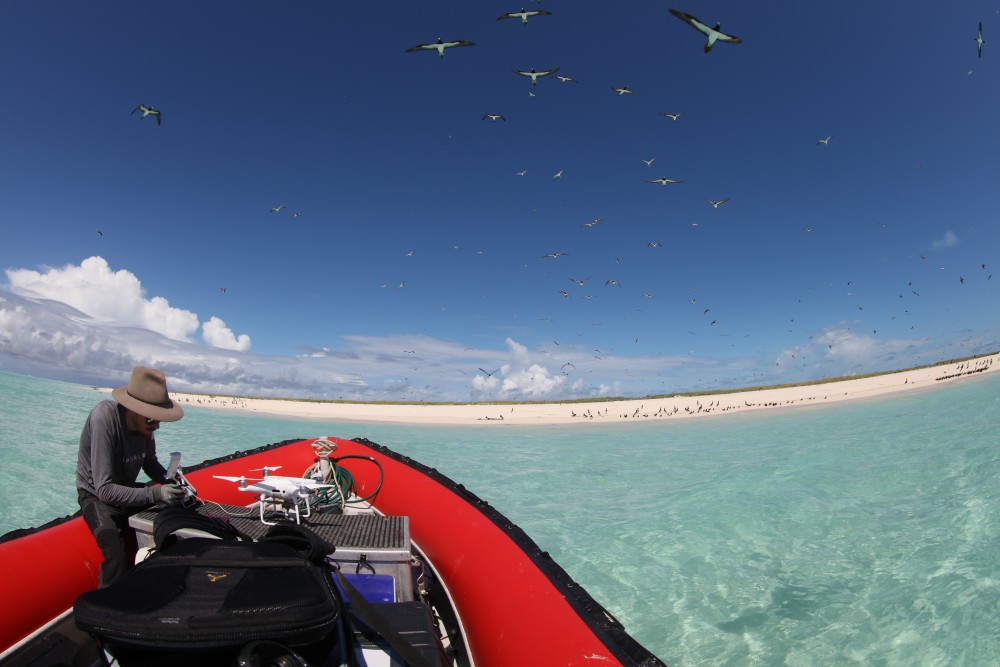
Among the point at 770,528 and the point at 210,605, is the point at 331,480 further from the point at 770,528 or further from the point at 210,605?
the point at 770,528

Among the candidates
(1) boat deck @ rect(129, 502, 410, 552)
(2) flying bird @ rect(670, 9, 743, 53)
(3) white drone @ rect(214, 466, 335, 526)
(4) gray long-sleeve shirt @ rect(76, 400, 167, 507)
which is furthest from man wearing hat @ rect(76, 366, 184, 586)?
(2) flying bird @ rect(670, 9, 743, 53)

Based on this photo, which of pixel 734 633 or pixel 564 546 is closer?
pixel 734 633

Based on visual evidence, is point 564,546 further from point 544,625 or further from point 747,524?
point 544,625

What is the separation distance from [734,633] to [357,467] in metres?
4.59

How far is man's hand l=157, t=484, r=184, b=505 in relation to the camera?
9.02 ft

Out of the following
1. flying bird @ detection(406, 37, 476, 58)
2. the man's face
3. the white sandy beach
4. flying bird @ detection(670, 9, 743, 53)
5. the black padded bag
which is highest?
flying bird @ detection(406, 37, 476, 58)

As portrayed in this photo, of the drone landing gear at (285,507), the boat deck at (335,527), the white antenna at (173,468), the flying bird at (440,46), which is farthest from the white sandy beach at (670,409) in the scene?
the white antenna at (173,468)

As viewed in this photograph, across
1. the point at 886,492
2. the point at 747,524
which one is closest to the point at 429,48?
the point at 747,524

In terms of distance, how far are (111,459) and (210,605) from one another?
6.88 feet

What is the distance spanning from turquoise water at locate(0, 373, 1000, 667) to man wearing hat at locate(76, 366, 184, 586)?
174 inches

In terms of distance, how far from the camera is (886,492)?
27.2ft

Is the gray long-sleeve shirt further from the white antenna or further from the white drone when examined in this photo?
the white drone

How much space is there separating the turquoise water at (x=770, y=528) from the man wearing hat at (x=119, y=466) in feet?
14.5

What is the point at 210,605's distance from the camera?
4.50 feet
